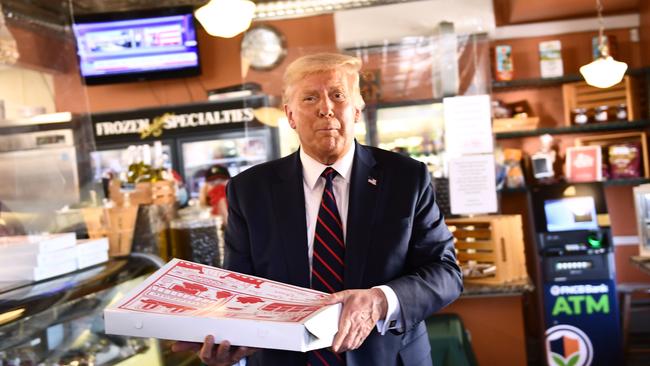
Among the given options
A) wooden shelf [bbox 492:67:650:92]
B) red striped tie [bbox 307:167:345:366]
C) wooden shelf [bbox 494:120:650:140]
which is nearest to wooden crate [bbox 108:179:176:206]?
red striped tie [bbox 307:167:345:366]

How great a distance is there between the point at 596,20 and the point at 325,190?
571 cm

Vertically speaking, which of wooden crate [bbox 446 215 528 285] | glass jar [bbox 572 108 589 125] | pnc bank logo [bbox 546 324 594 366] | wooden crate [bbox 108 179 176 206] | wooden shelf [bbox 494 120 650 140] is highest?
glass jar [bbox 572 108 589 125]

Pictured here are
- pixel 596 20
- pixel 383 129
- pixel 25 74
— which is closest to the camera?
pixel 25 74

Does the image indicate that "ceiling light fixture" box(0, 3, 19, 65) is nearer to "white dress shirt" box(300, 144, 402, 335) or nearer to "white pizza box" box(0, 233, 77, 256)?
"white pizza box" box(0, 233, 77, 256)

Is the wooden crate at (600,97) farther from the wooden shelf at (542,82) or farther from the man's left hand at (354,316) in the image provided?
the man's left hand at (354,316)

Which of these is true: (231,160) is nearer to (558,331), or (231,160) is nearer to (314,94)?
(558,331)

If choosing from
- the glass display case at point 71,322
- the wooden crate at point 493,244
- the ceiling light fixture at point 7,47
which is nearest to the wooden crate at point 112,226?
the glass display case at point 71,322

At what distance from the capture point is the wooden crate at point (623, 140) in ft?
20.4

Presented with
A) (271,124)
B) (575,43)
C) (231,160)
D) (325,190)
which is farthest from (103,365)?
(575,43)

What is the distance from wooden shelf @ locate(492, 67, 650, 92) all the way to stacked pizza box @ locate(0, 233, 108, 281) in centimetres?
485

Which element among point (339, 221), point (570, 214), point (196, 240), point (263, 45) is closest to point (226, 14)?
point (196, 240)

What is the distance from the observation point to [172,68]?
6.68 m

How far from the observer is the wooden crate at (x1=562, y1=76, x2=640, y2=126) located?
20.6ft

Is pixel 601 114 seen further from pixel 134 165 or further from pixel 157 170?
pixel 134 165
